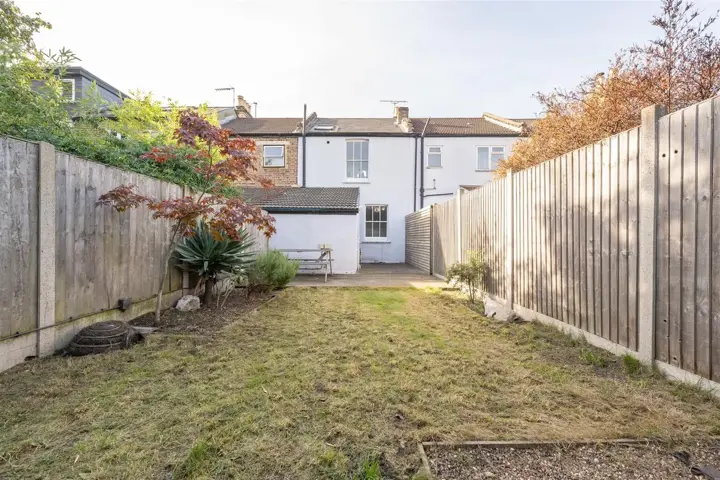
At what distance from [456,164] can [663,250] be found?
1595 centimetres

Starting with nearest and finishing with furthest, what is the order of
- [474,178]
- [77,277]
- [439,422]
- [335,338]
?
[439,422] < [77,277] < [335,338] < [474,178]

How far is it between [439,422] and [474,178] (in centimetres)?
1742

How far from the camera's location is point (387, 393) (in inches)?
110

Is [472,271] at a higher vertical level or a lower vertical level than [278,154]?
lower

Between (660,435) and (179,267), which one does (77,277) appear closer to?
(179,267)

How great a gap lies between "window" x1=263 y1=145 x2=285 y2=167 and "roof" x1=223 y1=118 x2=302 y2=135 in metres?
0.71

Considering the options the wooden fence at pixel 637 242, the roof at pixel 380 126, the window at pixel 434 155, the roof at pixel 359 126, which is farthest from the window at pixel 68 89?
the window at pixel 434 155

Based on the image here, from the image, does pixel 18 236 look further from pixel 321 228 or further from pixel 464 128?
pixel 464 128

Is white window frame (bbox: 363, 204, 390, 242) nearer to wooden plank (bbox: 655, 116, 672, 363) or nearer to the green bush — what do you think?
the green bush

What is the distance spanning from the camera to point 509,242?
607 cm

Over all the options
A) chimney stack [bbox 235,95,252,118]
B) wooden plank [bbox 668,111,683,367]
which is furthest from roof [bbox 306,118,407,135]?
wooden plank [bbox 668,111,683,367]

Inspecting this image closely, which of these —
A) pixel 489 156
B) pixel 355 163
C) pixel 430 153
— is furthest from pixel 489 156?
pixel 355 163

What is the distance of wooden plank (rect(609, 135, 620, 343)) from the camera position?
3.58m

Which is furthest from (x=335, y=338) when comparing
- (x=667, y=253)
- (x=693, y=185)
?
(x=693, y=185)
